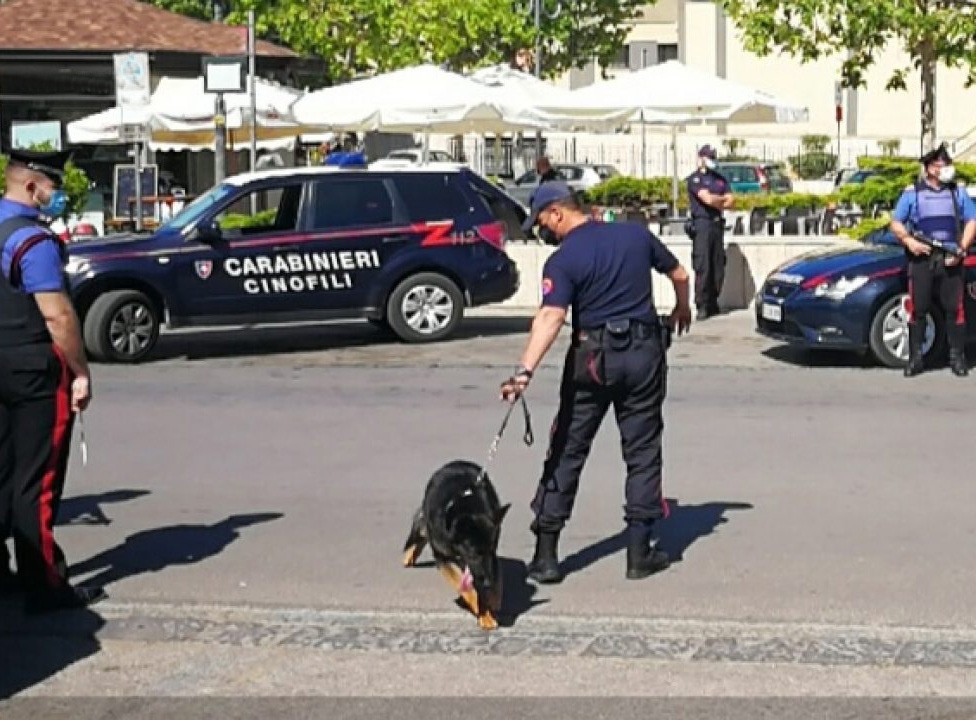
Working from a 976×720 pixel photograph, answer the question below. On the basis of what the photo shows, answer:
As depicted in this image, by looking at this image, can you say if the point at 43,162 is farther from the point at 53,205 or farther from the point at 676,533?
the point at 676,533

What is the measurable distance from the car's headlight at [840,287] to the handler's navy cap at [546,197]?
7371 mm

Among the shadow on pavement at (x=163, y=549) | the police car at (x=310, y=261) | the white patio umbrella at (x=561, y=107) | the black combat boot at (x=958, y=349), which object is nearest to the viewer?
the shadow on pavement at (x=163, y=549)

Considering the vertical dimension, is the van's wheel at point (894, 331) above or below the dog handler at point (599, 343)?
below

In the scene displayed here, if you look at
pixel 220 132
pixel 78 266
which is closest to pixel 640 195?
pixel 220 132

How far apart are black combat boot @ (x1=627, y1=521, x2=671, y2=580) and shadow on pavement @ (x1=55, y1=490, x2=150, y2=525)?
2871 mm

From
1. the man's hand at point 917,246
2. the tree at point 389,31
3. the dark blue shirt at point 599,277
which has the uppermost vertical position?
the tree at point 389,31

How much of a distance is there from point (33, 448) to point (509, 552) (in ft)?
7.74

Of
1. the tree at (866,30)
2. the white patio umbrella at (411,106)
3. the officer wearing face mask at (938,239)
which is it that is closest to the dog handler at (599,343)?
the officer wearing face mask at (938,239)

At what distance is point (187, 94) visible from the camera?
2780 centimetres

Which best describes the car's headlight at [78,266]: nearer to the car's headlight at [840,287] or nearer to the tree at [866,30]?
the car's headlight at [840,287]

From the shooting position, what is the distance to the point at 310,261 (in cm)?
1641

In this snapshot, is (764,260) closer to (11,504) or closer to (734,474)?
(734,474)

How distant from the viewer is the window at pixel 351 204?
1658 centimetres

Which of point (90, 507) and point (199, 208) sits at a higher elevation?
point (199, 208)
